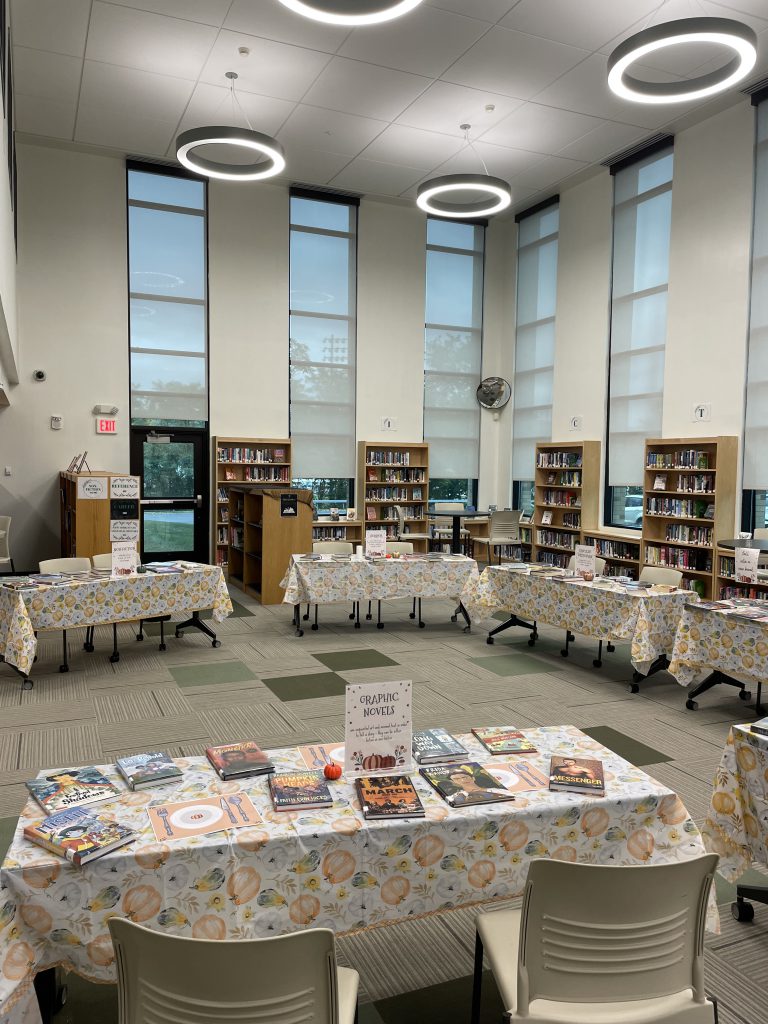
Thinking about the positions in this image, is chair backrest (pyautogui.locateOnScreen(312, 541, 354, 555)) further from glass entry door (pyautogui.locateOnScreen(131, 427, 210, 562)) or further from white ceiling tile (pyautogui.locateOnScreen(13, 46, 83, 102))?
white ceiling tile (pyautogui.locateOnScreen(13, 46, 83, 102))

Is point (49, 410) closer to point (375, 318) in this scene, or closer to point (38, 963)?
point (375, 318)

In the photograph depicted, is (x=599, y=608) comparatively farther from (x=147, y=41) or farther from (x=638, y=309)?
(x=147, y=41)

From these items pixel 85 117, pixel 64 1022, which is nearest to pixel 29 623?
pixel 64 1022

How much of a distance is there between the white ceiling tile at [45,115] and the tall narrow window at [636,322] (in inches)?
291

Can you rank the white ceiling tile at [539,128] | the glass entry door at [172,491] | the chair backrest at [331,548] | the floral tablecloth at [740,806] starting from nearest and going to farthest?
the floral tablecloth at [740,806], the chair backrest at [331,548], the white ceiling tile at [539,128], the glass entry door at [172,491]

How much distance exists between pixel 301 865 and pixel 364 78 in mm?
8417

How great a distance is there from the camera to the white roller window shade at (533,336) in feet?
39.6

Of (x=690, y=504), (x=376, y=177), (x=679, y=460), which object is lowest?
(x=690, y=504)

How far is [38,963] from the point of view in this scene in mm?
1773

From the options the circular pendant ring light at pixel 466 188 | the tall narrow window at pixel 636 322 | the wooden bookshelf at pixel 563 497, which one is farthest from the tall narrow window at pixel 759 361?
the circular pendant ring light at pixel 466 188

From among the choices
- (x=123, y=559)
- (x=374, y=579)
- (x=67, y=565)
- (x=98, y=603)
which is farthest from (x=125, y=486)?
(x=374, y=579)

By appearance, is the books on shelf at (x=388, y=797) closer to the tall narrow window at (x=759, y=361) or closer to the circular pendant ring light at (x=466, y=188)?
the tall narrow window at (x=759, y=361)

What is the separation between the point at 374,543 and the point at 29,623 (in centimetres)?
320

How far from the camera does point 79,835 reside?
75.0 inches
